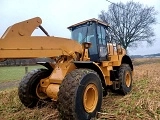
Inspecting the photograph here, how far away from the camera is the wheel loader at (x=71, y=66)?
4.18 metres

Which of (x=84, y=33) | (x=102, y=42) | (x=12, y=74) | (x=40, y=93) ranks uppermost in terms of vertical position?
(x=84, y=33)

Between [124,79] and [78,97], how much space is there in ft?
10.6

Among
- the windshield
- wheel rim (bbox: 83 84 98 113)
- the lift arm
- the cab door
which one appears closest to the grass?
the windshield

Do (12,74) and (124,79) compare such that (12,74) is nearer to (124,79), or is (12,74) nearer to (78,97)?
(124,79)

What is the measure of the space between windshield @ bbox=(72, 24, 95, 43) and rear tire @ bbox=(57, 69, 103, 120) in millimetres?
1913

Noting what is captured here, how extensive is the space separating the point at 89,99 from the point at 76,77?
73 centimetres

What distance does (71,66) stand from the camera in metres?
5.47

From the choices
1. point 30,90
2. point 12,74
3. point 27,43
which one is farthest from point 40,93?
point 12,74


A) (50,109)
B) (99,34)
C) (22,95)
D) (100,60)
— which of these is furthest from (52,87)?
(99,34)

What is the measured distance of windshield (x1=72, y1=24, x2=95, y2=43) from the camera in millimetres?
6742

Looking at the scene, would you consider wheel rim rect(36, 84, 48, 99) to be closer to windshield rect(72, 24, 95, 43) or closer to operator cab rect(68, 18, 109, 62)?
operator cab rect(68, 18, 109, 62)

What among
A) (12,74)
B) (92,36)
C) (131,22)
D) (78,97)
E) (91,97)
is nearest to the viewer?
(78,97)

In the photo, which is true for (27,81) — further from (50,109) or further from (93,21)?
(93,21)

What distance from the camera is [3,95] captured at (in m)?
8.27
